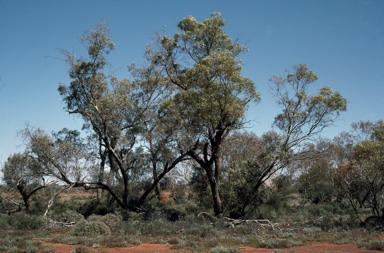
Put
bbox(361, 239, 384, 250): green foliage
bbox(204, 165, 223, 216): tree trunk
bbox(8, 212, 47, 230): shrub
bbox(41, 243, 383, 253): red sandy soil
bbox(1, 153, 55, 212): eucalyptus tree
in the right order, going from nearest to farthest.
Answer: bbox(41, 243, 383, 253): red sandy soil < bbox(361, 239, 384, 250): green foliage < bbox(8, 212, 47, 230): shrub < bbox(204, 165, 223, 216): tree trunk < bbox(1, 153, 55, 212): eucalyptus tree

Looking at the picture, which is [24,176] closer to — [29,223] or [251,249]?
[29,223]

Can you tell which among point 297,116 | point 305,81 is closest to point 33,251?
point 297,116

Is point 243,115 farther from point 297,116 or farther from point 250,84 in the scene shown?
point 297,116

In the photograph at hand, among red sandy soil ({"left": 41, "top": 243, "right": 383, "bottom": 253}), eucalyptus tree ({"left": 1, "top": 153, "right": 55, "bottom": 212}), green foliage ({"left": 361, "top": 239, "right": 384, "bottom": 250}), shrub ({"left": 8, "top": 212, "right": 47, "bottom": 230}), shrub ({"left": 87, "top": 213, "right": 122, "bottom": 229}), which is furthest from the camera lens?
eucalyptus tree ({"left": 1, "top": 153, "right": 55, "bottom": 212})

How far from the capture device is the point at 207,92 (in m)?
23.2

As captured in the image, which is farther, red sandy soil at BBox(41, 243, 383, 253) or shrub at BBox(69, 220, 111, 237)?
shrub at BBox(69, 220, 111, 237)

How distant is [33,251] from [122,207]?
15.6m

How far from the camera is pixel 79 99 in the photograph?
2839 centimetres

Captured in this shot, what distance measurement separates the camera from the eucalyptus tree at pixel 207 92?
2286cm

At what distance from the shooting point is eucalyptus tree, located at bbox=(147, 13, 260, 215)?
75.0 ft

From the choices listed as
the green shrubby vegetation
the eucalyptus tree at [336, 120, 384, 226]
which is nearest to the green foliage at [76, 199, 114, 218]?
the green shrubby vegetation

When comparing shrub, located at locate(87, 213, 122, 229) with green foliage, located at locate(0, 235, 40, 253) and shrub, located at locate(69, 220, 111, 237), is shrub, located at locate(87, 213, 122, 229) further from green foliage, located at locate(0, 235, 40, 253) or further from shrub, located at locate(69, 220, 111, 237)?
green foliage, located at locate(0, 235, 40, 253)

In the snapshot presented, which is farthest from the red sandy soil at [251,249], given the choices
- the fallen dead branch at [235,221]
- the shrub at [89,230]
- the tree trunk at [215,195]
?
the tree trunk at [215,195]

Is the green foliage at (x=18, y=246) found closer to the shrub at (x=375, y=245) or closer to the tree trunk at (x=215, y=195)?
the tree trunk at (x=215, y=195)
